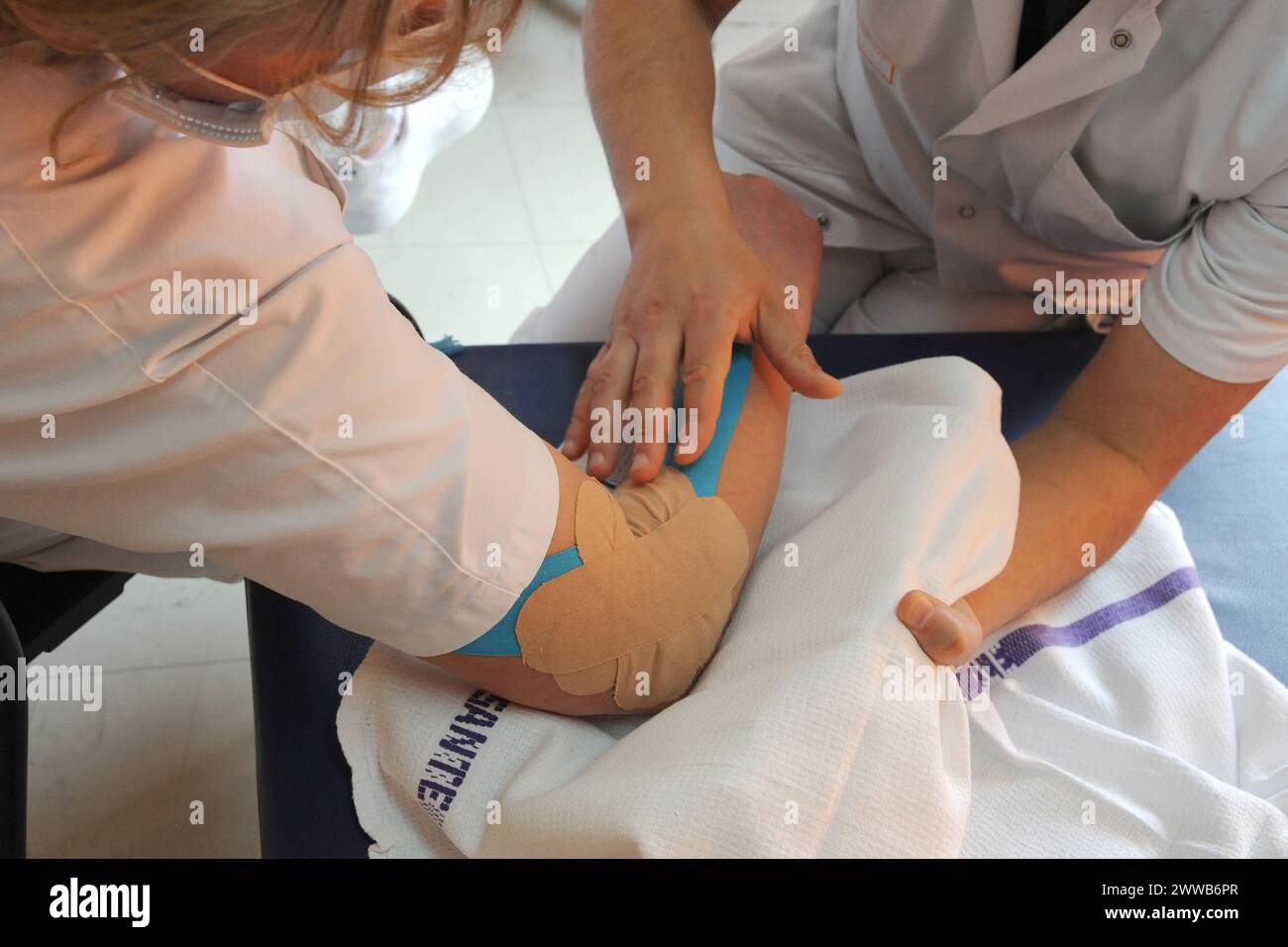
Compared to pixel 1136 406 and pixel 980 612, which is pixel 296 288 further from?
pixel 1136 406

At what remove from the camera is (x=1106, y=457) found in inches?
37.4

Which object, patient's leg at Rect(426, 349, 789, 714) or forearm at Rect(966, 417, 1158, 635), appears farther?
forearm at Rect(966, 417, 1158, 635)

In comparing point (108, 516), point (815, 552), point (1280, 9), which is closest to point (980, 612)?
point (815, 552)

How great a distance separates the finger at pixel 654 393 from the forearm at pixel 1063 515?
265 mm

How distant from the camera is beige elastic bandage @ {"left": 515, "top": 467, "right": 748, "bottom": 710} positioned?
692mm

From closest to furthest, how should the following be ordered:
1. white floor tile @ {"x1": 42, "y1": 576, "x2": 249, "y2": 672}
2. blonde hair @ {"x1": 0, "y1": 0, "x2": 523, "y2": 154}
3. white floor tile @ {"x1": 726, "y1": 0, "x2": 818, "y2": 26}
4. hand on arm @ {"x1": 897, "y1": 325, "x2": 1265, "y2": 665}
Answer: blonde hair @ {"x1": 0, "y1": 0, "x2": 523, "y2": 154}
hand on arm @ {"x1": 897, "y1": 325, "x2": 1265, "y2": 665}
white floor tile @ {"x1": 42, "y1": 576, "x2": 249, "y2": 672}
white floor tile @ {"x1": 726, "y1": 0, "x2": 818, "y2": 26}

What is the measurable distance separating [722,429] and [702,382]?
39 mm

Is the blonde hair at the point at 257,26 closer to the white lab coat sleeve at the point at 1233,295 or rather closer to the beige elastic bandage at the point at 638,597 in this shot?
the beige elastic bandage at the point at 638,597

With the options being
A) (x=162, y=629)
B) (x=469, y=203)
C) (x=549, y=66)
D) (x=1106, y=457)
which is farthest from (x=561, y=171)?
(x=1106, y=457)

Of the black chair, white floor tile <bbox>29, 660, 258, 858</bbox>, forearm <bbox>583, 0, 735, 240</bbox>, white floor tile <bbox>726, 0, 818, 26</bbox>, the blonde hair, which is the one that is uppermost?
white floor tile <bbox>726, 0, 818, 26</bbox>

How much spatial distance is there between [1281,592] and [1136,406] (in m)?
0.21

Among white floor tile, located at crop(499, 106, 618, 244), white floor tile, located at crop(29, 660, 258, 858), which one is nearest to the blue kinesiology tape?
white floor tile, located at crop(29, 660, 258, 858)

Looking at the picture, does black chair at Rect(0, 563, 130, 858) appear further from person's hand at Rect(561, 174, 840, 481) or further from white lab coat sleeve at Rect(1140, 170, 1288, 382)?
white lab coat sleeve at Rect(1140, 170, 1288, 382)

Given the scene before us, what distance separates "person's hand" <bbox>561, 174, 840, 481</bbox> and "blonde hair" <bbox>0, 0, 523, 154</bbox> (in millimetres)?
331
